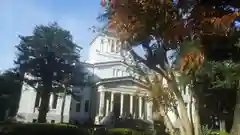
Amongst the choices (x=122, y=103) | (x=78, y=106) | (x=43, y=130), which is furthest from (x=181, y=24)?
(x=78, y=106)

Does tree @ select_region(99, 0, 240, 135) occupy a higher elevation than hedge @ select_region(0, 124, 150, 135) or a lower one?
higher

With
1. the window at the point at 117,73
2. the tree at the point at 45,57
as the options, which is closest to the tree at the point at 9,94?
the tree at the point at 45,57

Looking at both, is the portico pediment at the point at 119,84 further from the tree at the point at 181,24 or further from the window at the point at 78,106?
the tree at the point at 181,24

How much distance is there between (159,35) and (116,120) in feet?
76.5

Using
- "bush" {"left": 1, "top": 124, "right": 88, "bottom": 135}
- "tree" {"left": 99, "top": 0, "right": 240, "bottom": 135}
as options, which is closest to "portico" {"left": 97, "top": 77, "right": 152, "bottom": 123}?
"bush" {"left": 1, "top": 124, "right": 88, "bottom": 135}

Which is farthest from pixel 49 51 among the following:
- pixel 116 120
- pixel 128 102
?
pixel 128 102

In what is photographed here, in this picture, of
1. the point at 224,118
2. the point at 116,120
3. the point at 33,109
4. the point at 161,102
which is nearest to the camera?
the point at 161,102

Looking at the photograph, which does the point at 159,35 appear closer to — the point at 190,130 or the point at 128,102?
the point at 190,130

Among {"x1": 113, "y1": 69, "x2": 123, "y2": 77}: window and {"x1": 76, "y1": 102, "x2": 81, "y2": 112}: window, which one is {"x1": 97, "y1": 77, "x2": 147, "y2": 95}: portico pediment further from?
{"x1": 113, "y1": 69, "x2": 123, "y2": 77}: window

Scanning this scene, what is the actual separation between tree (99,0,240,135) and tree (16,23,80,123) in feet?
63.4

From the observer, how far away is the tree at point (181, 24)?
8.32 m

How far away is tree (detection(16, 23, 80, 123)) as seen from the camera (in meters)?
27.4

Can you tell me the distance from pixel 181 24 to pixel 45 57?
21.5 m

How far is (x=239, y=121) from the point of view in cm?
993
